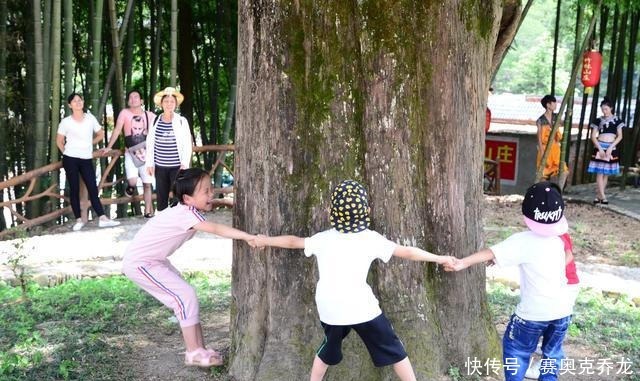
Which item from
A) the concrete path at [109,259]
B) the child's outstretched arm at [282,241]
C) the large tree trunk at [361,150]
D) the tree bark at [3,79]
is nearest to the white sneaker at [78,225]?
the concrete path at [109,259]

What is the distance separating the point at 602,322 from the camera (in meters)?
5.18

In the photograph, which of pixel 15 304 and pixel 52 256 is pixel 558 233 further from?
pixel 52 256

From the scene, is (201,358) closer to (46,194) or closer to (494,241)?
(494,241)

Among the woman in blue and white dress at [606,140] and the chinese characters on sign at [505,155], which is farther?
the chinese characters on sign at [505,155]

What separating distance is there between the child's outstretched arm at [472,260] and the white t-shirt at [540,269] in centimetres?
3

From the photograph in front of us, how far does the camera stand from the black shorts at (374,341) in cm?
347

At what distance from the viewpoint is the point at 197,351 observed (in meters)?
4.12

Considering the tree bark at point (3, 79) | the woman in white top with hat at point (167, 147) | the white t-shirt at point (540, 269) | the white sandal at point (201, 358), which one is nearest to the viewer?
the white t-shirt at point (540, 269)

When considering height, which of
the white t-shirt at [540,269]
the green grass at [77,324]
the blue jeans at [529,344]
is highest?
the white t-shirt at [540,269]

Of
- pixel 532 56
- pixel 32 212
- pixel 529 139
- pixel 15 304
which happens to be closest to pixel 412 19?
pixel 15 304

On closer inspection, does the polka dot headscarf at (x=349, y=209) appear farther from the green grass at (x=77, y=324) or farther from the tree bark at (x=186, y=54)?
the tree bark at (x=186, y=54)

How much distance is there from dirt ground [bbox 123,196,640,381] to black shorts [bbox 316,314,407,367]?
25.1 inches

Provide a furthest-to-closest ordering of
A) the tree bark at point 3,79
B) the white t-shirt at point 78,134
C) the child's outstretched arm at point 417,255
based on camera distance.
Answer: the tree bark at point 3,79, the white t-shirt at point 78,134, the child's outstretched arm at point 417,255

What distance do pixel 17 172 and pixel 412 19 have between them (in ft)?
32.4
